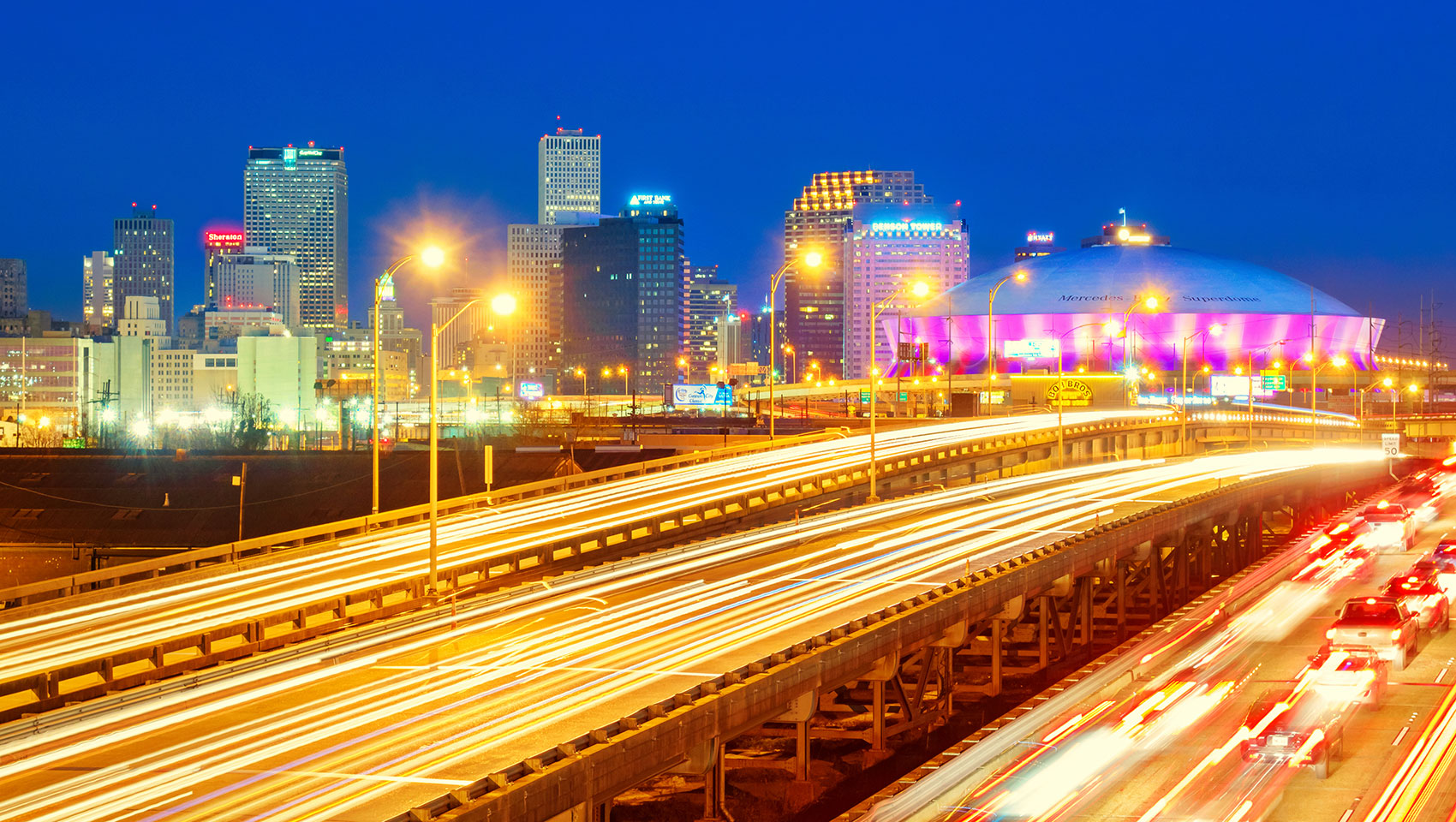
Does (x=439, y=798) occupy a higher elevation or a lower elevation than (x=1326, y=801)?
higher

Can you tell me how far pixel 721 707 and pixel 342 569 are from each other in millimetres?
17592

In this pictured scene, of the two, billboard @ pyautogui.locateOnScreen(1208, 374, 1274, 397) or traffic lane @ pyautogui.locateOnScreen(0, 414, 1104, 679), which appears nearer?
traffic lane @ pyautogui.locateOnScreen(0, 414, 1104, 679)

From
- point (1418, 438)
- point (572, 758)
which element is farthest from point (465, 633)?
point (1418, 438)

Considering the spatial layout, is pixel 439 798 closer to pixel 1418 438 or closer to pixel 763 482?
pixel 763 482

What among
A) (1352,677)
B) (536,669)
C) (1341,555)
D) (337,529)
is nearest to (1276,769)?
(1352,677)

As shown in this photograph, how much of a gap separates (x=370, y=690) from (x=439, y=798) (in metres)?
6.92

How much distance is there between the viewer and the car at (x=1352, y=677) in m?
28.0

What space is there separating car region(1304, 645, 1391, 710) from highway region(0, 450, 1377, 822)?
929 centimetres

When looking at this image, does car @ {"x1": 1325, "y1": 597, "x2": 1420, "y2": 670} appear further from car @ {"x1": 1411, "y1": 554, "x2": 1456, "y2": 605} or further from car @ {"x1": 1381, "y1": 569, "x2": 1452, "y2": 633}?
car @ {"x1": 1411, "y1": 554, "x2": 1456, "y2": 605}

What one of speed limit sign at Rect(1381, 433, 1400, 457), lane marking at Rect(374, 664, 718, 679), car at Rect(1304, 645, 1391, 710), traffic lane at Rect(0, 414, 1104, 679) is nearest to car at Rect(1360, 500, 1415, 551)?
traffic lane at Rect(0, 414, 1104, 679)

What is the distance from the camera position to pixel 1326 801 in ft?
70.4

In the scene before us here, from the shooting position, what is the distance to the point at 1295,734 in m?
23.3

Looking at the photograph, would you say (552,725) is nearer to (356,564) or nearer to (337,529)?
(356,564)

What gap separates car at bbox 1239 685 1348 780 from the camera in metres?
22.8
